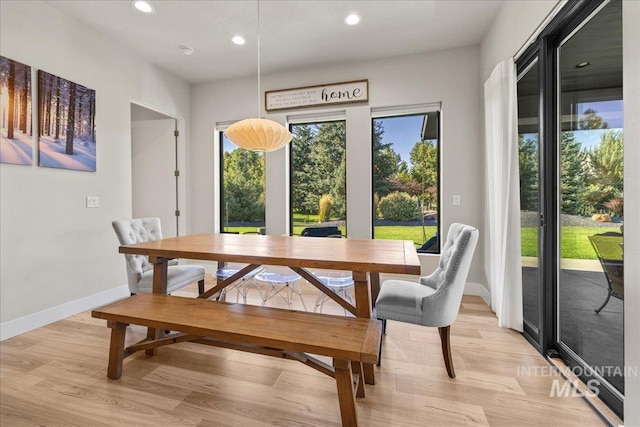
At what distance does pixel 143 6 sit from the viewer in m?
2.62

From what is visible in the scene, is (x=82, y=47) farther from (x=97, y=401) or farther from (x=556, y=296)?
(x=556, y=296)

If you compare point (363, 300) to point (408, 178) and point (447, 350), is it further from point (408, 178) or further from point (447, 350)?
point (408, 178)

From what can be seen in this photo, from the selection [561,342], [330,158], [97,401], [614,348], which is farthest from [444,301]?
[330,158]

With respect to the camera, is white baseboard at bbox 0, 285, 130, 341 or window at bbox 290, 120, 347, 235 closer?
white baseboard at bbox 0, 285, 130, 341

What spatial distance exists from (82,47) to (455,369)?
438cm

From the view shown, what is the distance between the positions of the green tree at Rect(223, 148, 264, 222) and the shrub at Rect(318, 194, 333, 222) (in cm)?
89

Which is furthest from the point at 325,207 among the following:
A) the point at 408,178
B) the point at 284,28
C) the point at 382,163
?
the point at 284,28

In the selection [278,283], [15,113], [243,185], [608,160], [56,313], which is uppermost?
[15,113]

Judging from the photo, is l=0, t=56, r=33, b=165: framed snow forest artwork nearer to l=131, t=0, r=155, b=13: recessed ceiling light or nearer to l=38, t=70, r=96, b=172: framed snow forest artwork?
l=38, t=70, r=96, b=172: framed snow forest artwork

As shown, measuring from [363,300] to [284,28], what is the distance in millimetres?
2827

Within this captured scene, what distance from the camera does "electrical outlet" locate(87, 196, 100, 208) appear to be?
298cm

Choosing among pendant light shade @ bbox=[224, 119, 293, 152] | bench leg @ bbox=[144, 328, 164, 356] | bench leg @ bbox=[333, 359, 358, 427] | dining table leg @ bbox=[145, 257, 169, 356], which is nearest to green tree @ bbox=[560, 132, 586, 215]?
bench leg @ bbox=[333, 359, 358, 427]

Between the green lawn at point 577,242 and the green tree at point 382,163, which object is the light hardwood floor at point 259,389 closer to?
the green lawn at point 577,242

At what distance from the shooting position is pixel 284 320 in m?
1.61
